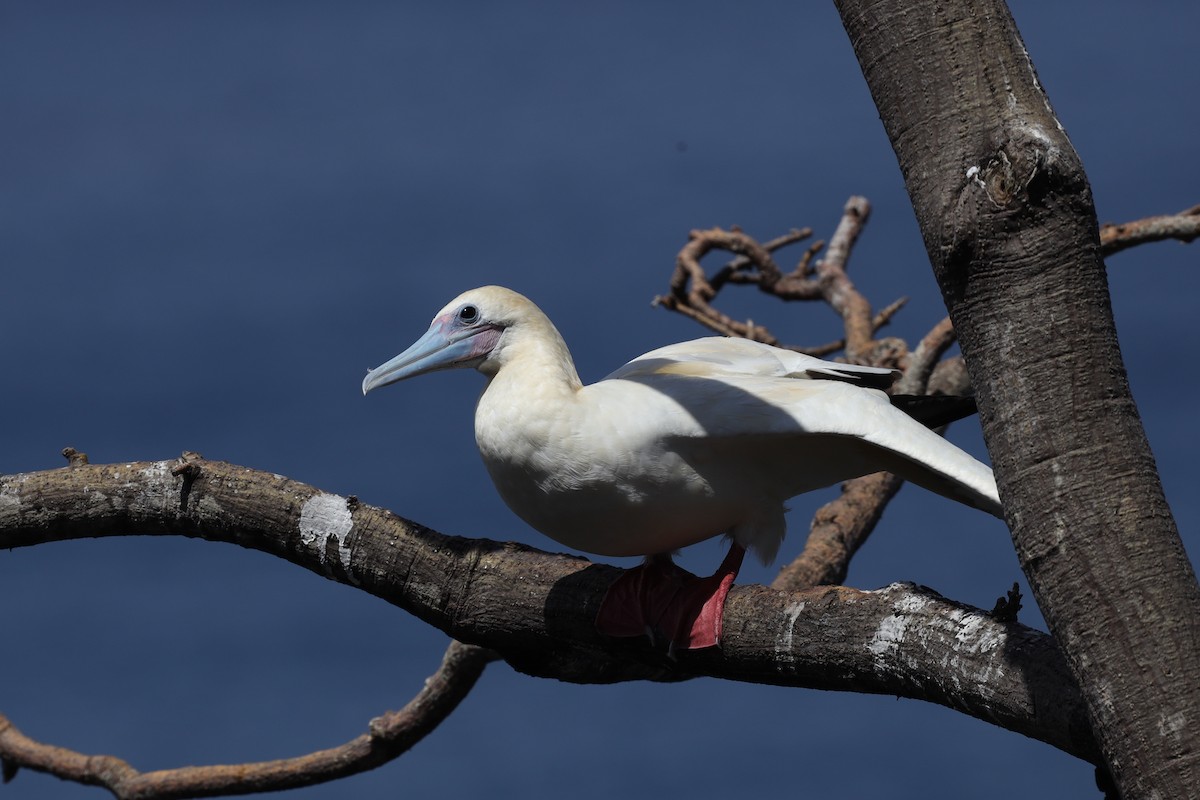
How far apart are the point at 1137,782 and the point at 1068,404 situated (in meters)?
0.73

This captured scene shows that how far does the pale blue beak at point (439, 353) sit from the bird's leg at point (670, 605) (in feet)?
3.14

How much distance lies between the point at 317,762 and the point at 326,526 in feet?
5.72

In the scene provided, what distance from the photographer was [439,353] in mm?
4914

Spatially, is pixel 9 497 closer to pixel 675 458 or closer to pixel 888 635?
pixel 675 458

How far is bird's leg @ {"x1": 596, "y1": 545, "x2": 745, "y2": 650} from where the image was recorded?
416 centimetres

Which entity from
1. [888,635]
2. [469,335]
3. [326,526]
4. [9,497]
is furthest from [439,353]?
[888,635]

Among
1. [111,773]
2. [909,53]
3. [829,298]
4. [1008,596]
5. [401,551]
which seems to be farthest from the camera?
[829,298]

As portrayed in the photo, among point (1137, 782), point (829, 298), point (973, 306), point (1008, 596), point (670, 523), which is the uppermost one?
point (829, 298)

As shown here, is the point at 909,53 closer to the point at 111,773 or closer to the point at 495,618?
the point at 495,618

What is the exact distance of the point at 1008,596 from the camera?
133 inches

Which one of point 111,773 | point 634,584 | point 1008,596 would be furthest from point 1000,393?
point 111,773

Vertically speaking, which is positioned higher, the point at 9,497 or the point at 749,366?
the point at 749,366

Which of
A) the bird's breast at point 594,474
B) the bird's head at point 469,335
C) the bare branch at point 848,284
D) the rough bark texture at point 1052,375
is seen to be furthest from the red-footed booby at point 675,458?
the bare branch at point 848,284

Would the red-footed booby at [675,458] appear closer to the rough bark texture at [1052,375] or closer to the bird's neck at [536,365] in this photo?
the bird's neck at [536,365]
